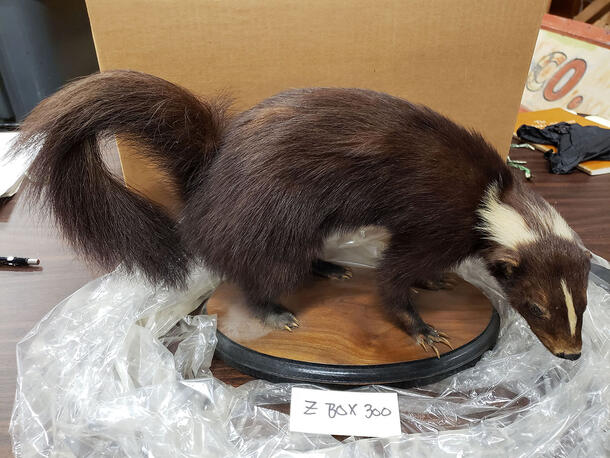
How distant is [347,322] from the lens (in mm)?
717

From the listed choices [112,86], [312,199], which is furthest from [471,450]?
[112,86]

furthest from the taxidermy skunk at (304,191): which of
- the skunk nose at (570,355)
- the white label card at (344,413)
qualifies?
the white label card at (344,413)

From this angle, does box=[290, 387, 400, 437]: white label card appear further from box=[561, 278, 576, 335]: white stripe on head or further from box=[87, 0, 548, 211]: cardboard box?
box=[87, 0, 548, 211]: cardboard box

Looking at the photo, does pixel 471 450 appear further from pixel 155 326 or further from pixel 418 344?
pixel 155 326

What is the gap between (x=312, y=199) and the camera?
601 mm

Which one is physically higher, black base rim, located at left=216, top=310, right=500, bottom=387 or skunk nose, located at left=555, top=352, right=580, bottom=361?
skunk nose, located at left=555, top=352, right=580, bottom=361

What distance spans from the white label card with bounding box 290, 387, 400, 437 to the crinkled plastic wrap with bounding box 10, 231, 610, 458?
0.01 m

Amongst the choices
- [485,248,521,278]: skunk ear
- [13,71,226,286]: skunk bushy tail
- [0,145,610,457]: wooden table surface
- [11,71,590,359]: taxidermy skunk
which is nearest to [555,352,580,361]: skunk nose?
[11,71,590,359]: taxidermy skunk

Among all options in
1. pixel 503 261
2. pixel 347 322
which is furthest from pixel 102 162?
pixel 503 261

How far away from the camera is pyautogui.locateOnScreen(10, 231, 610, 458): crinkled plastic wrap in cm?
57

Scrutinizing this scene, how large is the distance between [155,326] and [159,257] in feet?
0.40

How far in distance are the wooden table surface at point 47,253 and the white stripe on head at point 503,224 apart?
1.21 feet

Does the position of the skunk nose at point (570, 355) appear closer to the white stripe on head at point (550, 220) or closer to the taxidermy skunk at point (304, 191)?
the taxidermy skunk at point (304, 191)

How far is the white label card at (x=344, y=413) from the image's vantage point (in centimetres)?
58
